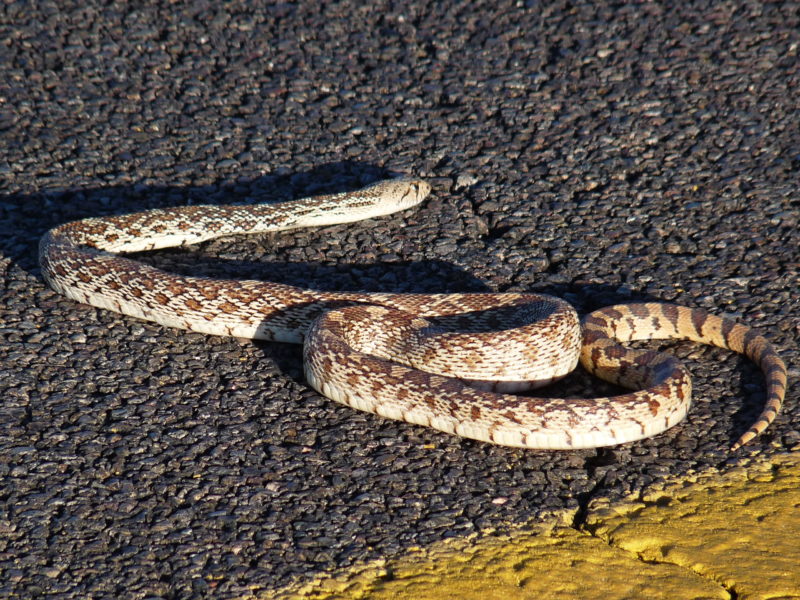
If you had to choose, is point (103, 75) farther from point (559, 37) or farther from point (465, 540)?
point (465, 540)

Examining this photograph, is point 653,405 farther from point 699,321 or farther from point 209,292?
point 209,292

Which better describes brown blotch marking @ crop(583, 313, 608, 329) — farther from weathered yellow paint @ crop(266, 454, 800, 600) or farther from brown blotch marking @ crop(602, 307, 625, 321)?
weathered yellow paint @ crop(266, 454, 800, 600)

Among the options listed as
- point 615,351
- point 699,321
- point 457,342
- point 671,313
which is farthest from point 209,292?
point 699,321

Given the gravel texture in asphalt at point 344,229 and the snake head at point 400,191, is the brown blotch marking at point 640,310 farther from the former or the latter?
the snake head at point 400,191

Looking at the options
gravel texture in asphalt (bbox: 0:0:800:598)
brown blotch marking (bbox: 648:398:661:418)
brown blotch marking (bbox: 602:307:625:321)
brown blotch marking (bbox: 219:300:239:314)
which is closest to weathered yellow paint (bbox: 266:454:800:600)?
gravel texture in asphalt (bbox: 0:0:800:598)

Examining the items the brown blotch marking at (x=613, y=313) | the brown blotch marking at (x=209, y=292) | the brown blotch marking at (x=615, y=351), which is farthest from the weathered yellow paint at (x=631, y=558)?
the brown blotch marking at (x=209, y=292)

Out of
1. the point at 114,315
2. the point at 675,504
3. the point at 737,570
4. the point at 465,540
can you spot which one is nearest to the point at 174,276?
the point at 114,315

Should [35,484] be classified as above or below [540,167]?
below
